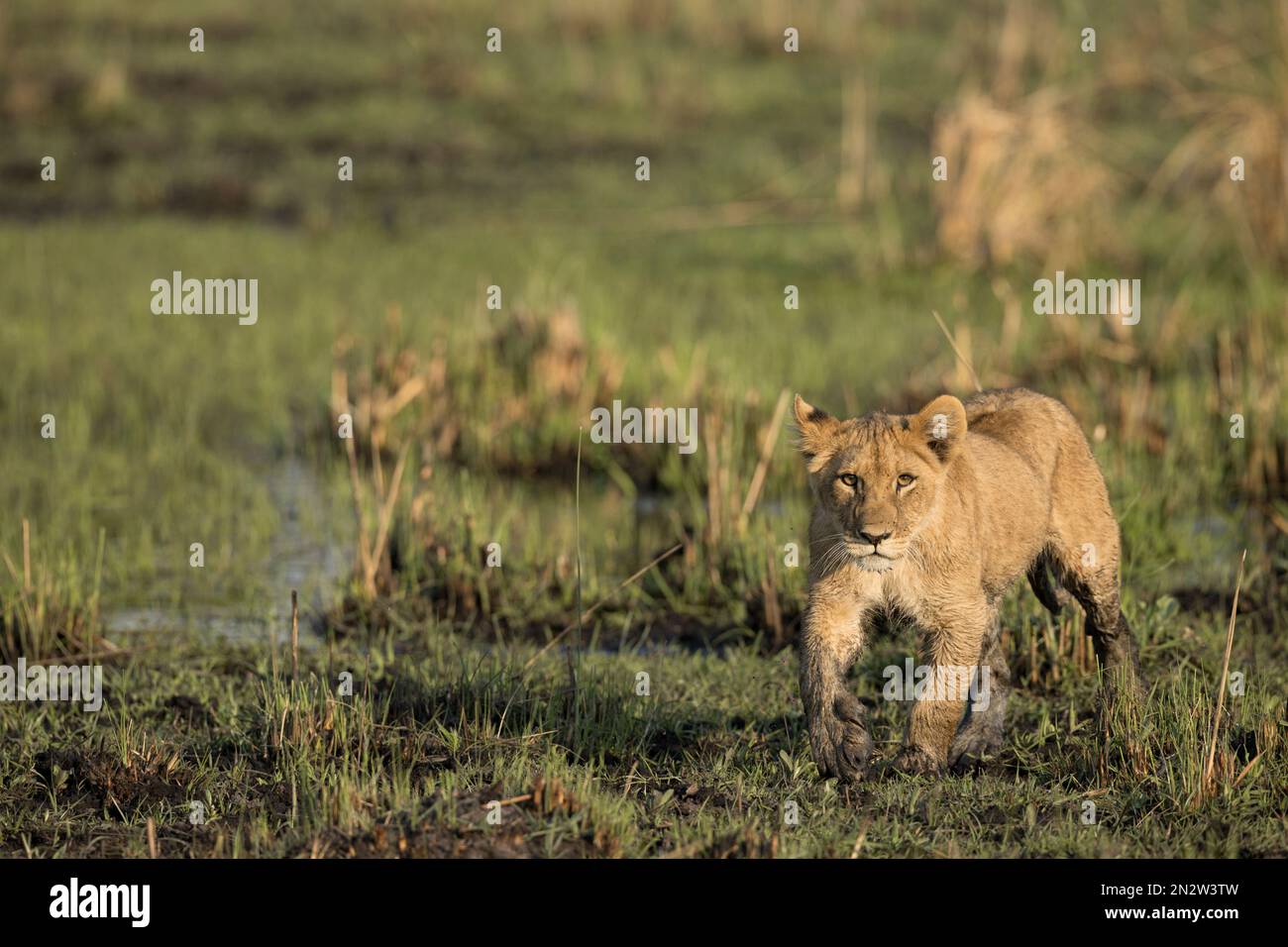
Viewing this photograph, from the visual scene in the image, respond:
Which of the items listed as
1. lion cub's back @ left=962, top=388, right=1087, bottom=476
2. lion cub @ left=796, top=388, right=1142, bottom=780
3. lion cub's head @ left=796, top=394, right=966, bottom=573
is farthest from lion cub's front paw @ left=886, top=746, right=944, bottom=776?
lion cub's back @ left=962, top=388, right=1087, bottom=476

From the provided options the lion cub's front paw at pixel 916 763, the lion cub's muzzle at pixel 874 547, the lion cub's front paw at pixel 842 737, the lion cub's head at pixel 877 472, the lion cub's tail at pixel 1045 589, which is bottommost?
the lion cub's front paw at pixel 916 763

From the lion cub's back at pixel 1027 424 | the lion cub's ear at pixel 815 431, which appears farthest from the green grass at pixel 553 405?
the lion cub's ear at pixel 815 431

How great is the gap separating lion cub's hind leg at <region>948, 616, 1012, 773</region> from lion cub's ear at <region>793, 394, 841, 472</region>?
0.91 metres

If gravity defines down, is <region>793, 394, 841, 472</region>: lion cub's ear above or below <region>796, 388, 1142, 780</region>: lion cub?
above

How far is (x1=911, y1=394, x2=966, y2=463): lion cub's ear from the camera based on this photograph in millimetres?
5895

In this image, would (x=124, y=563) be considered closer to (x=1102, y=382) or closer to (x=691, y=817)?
(x=691, y=817)

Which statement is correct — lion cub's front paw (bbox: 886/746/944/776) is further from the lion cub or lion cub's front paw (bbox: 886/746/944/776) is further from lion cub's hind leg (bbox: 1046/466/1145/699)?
lion cub's hind leg (bbox: 1046/466/1145/699)

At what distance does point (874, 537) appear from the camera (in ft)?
18.7

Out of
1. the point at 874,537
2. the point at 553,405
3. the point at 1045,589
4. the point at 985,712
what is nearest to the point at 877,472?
the point at 874,537

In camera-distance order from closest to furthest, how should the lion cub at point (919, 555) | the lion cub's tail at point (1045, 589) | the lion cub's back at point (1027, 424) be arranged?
the lion cub at point (919, 555)
the lion cub's back at point (1027, 424)
the lion cub's tail at point (1045, 589)

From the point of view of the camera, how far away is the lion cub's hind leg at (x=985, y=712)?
625 cm

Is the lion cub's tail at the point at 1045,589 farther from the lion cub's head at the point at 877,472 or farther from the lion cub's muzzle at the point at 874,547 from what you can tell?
the lion cub's muzzle at the point at 874,547

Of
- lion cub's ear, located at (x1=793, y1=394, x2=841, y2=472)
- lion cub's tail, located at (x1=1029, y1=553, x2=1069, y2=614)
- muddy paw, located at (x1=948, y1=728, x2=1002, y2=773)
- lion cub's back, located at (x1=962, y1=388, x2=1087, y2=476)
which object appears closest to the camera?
lion cub's ear, located at (x1=793, y1=394, x2=841, y2=472)

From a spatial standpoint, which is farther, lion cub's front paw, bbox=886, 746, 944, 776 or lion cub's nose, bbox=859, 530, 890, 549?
lion cub's front paw, bbox=886, 746, 944, 776
